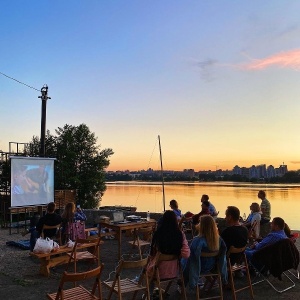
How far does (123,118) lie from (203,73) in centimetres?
686

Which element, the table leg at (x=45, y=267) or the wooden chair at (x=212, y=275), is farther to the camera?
the table leg at (x=45, y=267)

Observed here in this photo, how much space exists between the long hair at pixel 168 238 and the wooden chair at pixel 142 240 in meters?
2.32

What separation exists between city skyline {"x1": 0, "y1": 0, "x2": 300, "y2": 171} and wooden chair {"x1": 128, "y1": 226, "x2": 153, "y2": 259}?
237 inches

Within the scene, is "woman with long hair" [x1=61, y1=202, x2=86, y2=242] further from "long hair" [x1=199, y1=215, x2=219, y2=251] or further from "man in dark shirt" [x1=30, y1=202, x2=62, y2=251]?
"long hair" [x1=199, y1=215, x2=219, y2=251]

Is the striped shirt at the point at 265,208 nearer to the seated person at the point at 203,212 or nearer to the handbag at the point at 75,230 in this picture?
the seated person at the point at 203,212

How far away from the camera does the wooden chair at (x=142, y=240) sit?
21.3ft

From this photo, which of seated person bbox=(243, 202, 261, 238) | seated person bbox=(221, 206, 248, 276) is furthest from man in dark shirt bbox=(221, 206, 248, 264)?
seated person bbox=(243, 202, 261, 238)

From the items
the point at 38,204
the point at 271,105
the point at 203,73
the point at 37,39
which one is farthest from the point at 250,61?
the point at 38,204

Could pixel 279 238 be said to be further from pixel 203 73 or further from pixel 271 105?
pixel 271 105

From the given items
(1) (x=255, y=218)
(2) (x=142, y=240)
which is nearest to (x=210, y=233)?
(1) (x=255, y=218)

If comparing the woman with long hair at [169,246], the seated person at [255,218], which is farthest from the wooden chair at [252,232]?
the woman with long hair at [169,246]

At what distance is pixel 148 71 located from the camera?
14602 mm

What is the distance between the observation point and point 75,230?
6.43m

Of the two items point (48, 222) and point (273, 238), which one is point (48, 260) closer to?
point (48, 222)
